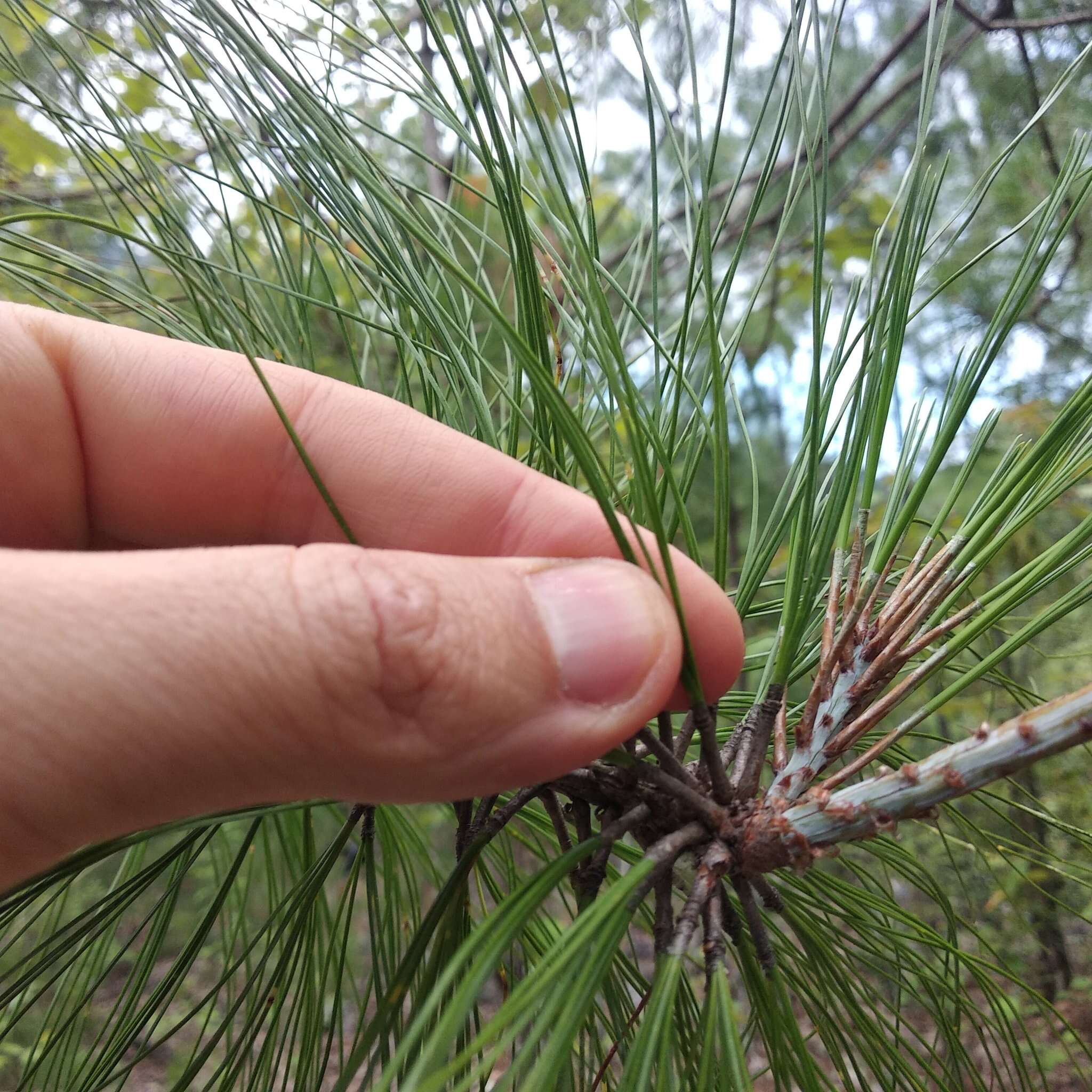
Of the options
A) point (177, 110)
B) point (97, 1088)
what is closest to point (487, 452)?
point (97, 1088)

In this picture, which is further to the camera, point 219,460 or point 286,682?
point 219,460

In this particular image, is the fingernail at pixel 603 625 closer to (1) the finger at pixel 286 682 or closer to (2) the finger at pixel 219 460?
(1) the finger at pixel 286 682

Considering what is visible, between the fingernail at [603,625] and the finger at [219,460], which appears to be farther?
the finger at [219,460]

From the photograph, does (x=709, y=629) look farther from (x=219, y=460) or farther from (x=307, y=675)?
(x=219, y=460)

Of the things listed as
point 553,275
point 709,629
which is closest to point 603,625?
point 709,629

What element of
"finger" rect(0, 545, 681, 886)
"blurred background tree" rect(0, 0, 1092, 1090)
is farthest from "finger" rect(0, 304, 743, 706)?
"finger" rect(0, 545, 681, 886)

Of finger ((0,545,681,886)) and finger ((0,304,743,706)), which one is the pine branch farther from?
finger ((0,304,743,706))

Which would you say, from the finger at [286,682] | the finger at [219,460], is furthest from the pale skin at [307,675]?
the finger at [219,460]
